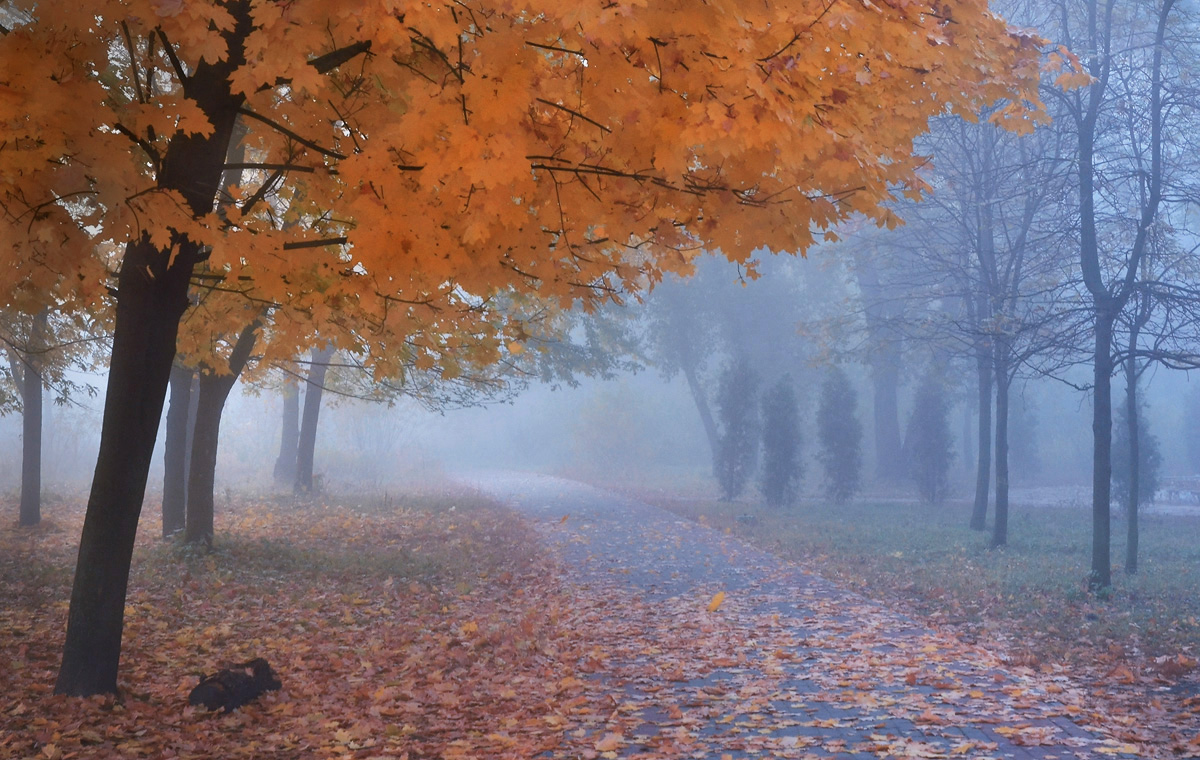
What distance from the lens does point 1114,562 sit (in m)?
14.8

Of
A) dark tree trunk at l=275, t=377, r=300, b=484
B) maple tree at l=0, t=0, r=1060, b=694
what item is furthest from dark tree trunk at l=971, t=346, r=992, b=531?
dark tree trunk at l=275, t=377, r=300, b=484

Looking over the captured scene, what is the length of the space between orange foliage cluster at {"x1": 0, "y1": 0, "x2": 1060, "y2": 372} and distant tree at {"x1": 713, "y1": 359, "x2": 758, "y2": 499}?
22.4 meters

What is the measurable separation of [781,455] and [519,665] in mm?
19112

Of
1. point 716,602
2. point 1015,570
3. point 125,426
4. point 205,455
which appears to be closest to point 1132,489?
point 1015,570

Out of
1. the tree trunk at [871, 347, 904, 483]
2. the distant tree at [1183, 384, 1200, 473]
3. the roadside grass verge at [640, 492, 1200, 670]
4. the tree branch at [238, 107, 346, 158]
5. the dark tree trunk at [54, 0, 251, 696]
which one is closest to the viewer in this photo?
the tree branch at [238, 107, 346, 158]

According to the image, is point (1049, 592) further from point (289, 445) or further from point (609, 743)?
point (289, 445)

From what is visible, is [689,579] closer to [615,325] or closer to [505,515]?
[505,515]

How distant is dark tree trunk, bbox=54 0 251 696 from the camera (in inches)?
200

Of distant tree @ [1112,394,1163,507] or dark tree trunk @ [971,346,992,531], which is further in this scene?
distant tree @ [1112,394,1163,507]

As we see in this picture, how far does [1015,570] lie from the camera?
12.1 m

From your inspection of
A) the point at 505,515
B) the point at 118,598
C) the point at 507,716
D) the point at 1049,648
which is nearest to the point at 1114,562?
the point at 1049,648

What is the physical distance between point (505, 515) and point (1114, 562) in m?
12.2

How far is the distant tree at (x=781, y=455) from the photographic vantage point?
24578mm

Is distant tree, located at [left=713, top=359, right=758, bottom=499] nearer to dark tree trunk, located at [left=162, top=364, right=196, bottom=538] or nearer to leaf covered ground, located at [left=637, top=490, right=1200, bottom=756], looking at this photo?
leaf covered ground, located at [left=637, top=490, right=1200, bottom=756]
